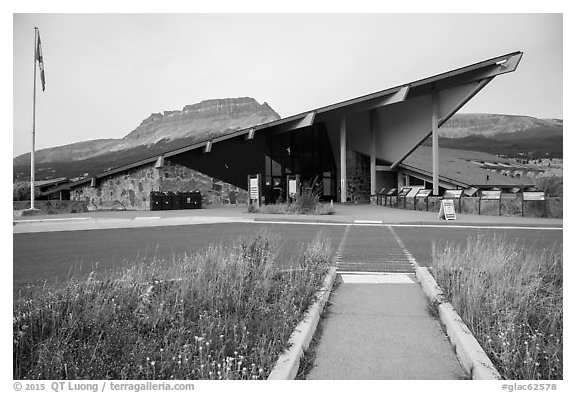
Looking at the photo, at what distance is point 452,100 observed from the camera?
23.1 m

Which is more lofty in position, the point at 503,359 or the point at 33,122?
the point at 33,122

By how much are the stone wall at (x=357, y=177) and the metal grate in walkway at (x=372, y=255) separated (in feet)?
59.4

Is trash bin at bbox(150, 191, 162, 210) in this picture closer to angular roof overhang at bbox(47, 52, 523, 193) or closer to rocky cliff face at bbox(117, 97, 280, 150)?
angular roof overhang at bbox(47, 52, 523, 193)

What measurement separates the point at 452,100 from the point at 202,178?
14.8 meters

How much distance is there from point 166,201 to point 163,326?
63.4 ft

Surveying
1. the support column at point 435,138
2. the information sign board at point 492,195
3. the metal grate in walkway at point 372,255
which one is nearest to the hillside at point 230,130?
the information sign board at point 492,195

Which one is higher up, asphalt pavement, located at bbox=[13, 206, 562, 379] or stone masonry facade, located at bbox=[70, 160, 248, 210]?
stone masonry facade, located at bbox=[70, 160, 248, 210]

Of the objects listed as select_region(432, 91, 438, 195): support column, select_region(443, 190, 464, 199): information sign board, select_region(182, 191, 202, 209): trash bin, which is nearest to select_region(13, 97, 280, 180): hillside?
select_region(182, 191, 202, 209): trash bin

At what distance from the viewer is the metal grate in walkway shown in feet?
21.4

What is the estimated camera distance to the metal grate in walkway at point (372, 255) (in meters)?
6.53

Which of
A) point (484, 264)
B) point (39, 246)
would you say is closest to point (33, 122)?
point (484, 264)

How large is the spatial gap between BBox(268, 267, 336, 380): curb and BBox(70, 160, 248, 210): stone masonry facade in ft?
63.5
